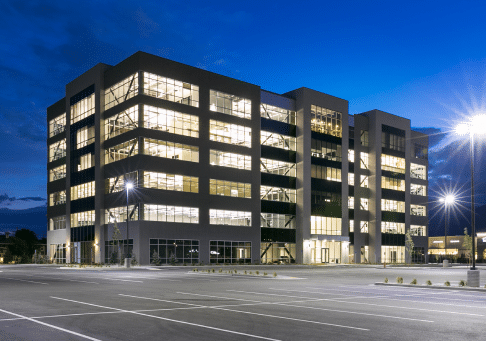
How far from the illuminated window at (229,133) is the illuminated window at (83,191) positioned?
18656 millimetres

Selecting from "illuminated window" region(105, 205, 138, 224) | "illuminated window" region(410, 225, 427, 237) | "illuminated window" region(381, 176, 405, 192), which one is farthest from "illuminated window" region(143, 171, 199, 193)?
"illuminated window" region(410, 225, 427, 237)

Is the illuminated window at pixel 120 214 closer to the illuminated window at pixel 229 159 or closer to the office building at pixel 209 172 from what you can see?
the office building at pixel 209 172

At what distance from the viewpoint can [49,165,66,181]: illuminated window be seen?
8206 cm

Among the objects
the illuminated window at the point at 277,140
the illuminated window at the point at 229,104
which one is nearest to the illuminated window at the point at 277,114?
the illuminated window at the point at 277,140

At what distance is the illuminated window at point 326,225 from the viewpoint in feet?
257

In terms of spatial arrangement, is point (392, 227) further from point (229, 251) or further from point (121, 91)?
point (121, 91)

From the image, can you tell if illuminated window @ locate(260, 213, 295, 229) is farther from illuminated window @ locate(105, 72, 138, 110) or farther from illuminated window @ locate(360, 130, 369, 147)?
illuminated window @ locate(105, 72, 138, 110)

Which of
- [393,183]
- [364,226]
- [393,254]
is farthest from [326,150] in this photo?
[393,254]

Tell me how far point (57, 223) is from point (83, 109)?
2095cm

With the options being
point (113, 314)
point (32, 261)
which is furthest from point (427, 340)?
Answer: point (32, 261)

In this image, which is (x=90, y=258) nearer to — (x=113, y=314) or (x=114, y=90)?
(x=114, y=90)

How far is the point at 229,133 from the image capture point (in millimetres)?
71000

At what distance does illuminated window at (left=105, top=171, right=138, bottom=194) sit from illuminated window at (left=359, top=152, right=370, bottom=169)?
43.0 meters

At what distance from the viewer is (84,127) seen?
73.8 metres
